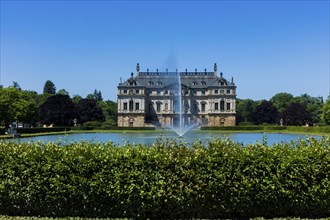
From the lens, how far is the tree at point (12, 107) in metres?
51.5

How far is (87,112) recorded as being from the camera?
93625 millimetres

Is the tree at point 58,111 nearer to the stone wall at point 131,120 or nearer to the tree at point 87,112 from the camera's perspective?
the tree at point 87,112

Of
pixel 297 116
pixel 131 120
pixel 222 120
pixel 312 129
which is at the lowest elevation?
pixel 312 129

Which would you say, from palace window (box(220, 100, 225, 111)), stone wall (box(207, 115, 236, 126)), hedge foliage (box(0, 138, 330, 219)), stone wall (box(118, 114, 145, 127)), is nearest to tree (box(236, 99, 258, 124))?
palace window (box(220, 100, 225, 111))

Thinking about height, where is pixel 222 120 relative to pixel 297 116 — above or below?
below

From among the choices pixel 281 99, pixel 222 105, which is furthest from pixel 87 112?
pixel 281 99

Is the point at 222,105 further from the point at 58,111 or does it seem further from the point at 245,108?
the point at 58,111

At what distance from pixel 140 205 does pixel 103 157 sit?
118 cm

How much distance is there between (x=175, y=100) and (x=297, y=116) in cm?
3137

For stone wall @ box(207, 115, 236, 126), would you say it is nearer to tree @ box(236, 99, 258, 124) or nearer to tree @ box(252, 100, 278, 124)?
tree @ box(252, 100, 278, 124)

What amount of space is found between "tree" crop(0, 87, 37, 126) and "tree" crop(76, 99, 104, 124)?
32314 mm

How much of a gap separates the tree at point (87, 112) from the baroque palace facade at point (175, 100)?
672cm

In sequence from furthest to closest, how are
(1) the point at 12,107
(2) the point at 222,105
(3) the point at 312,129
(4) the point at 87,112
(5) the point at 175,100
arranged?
(5) the point at 175,100
(2) the point at 222,105
(4) the point at 87,112
(3) the point at 312,129
(1) the point at 12,107

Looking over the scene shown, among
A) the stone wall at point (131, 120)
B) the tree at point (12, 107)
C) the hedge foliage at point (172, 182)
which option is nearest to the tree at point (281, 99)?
the stone wall at point (131, 120)
